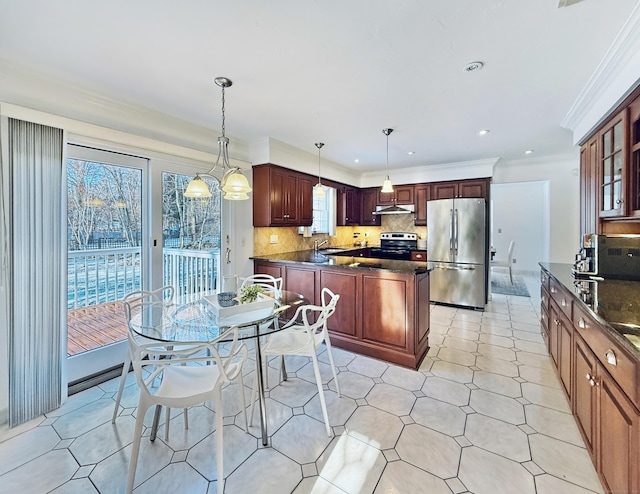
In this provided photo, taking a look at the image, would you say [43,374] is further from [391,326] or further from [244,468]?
[391,326]

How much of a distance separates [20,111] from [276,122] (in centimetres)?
197

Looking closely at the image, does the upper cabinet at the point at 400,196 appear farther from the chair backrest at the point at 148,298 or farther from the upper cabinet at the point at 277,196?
the chair backrest at the point at 148,298

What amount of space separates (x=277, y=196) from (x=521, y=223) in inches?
288

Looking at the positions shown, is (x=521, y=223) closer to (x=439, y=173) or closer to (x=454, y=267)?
(x=439, y=173)

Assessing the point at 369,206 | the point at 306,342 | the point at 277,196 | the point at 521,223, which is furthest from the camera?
the point at 521,223

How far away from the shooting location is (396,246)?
18.9ft

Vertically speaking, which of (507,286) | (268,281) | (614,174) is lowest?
Answer: (507,286)

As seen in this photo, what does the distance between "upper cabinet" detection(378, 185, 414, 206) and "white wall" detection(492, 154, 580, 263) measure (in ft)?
4.51

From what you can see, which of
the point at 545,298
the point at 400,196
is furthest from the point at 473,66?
the point at 400,196

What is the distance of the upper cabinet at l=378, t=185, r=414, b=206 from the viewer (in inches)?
217

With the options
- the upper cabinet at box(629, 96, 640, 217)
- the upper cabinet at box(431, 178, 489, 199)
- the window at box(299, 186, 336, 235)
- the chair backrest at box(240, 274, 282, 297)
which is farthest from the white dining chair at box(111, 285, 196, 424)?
the upper cabinet at box(431, 178, 489, 199)

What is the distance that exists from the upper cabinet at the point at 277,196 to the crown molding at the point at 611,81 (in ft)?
10.2

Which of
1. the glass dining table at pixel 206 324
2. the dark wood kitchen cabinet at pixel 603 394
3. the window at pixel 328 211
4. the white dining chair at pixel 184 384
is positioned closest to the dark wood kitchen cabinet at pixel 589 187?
the dark wood kitchen cabinet at pixel 603 394

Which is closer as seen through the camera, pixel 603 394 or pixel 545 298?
pixel 603 394
